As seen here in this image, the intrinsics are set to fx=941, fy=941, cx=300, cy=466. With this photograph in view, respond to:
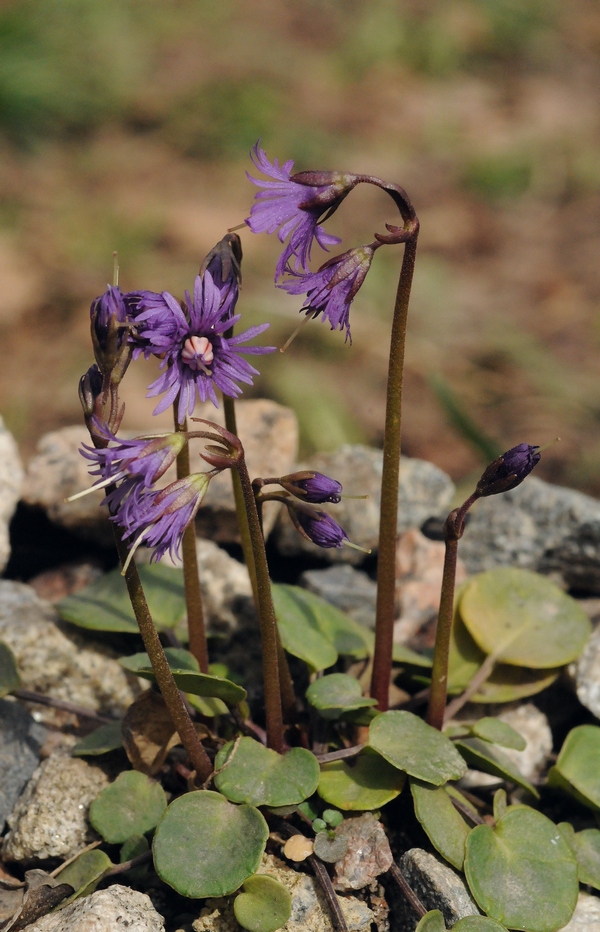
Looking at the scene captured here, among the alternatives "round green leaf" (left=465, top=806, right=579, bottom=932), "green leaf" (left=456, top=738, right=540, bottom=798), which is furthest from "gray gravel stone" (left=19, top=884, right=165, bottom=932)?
"green leaf" (left=456, top=738, right=540, bottom=798)

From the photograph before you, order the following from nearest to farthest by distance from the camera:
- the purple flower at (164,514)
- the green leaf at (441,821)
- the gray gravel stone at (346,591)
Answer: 1. the purple flower at (164,514)
2. the green leaf at (441,821)
3. the gray gravel stone at (346,591)

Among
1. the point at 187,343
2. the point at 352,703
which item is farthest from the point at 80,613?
the point at 187,343

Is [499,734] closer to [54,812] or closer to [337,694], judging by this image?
[337,694]

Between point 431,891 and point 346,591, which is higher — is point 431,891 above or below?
below

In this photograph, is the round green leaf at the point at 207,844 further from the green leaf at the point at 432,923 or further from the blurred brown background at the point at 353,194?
the blurred brown background at the point at 353,194

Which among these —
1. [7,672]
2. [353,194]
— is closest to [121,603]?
[7,672]

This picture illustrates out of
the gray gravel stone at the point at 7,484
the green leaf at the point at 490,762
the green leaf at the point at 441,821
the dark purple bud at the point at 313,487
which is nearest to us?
the dark purple bud at the point at 313,487

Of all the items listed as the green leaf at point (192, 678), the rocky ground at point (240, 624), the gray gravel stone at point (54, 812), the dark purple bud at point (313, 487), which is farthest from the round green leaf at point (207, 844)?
the dark purple bud at point (313, 487)
